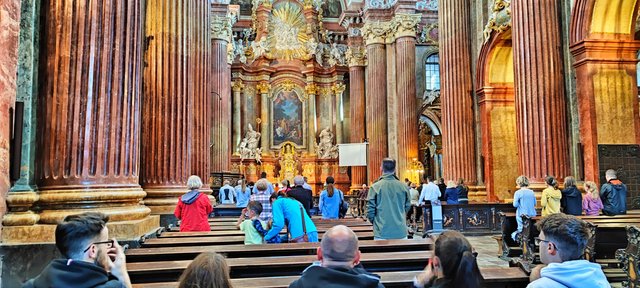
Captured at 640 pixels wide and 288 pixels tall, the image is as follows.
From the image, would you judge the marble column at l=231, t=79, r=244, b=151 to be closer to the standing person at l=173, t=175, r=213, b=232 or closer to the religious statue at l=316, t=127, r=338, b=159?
the religious statue at l=316, t=127, r=338, b=159

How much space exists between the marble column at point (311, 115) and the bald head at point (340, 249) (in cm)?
2746

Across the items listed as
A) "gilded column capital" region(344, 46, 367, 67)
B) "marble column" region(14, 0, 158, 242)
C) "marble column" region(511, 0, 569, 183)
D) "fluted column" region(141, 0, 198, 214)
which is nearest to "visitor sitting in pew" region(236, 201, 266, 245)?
"marble column" region(14, 0, 158, 242)

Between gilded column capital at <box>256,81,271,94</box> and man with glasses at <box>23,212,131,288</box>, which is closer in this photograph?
man with glasses at <box>23,212,131,288</box>

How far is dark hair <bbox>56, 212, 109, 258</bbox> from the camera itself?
7.70ft

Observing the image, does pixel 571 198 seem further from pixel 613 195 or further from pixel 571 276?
pixel 571 276

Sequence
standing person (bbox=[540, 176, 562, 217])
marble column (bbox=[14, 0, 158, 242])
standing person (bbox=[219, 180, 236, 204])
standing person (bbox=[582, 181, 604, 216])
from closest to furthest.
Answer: marble column (bbox=[14, 0, 158, 242]), standing person (bbox=[540, 176, 562, 217]), standing person (bbox=[582, 181, 604, 216]), standing person (bbox=[219, 180, 236, 204])

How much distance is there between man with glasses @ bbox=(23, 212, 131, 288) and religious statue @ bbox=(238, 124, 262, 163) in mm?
26161

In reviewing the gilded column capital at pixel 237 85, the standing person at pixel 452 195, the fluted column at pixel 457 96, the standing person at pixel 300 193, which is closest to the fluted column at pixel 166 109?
the standing person at pixel 300 193

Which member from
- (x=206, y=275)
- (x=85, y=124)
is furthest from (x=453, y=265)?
(x=85, y=124)

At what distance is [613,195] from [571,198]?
24.0 inches

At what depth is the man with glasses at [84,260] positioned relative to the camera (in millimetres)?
2217

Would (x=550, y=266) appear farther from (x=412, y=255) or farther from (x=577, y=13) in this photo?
(x=577, y=13)

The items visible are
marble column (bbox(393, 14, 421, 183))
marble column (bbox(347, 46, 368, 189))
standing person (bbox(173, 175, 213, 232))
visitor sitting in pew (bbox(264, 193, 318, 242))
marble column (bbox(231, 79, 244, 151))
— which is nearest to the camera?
visitor sitting in pew (bbox(264, 193, 318, 242))

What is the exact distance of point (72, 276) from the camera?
7.27ft
